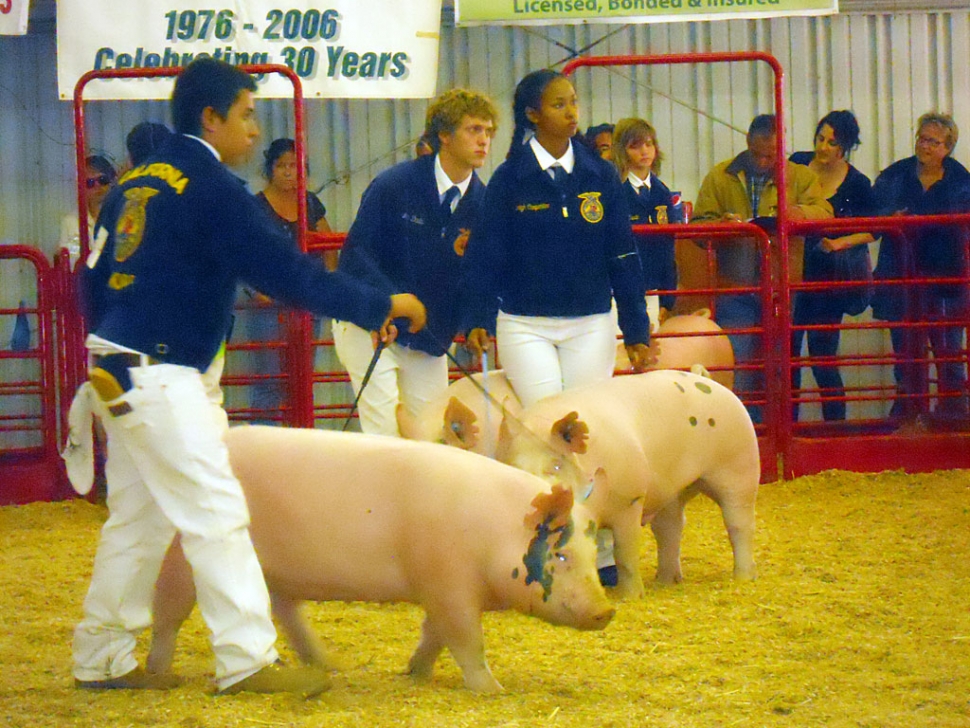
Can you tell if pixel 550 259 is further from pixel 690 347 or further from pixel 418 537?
pixel 690 347

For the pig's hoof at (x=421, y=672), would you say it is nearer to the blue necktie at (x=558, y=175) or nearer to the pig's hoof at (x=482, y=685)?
the pig's hoof at (x=482, y=685)

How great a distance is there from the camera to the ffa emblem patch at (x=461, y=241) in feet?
17.2

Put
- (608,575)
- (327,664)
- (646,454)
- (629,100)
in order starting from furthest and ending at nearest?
1. (629,100)
2. (608,575)
3. (646,454)
4. (327,664)

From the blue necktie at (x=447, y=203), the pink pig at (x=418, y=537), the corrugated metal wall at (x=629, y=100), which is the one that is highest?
the corrugated metal wall at (x=629, y=100)

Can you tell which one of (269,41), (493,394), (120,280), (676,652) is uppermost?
(269,41)

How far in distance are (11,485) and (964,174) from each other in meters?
5.63

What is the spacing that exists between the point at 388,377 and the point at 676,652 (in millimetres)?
1658

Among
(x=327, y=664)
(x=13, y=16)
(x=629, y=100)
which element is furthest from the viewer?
(x=629, y=100)

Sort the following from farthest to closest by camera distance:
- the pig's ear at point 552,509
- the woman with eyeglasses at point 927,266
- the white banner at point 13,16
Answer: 1. the woman with eyeglasses at point 927,266
2. the white banner at point 13,16
3. the pig's ear at point 552,509

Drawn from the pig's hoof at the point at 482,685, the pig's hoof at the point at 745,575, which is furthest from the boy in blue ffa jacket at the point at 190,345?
the pig's hoof at the point at 745,575

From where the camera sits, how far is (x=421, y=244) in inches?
204

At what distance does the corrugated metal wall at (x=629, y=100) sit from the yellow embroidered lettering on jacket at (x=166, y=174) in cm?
578

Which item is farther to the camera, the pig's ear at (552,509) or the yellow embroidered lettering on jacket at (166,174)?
the pig's ear at (552,509)

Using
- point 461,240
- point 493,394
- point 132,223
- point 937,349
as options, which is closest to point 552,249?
point 461,240
